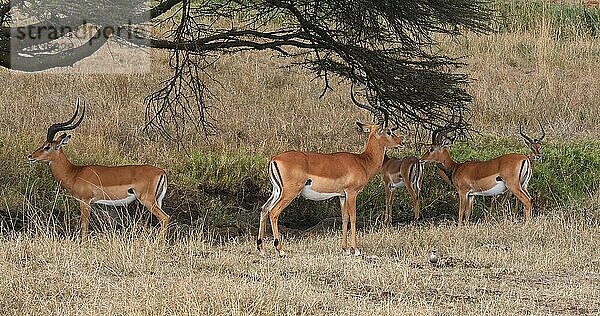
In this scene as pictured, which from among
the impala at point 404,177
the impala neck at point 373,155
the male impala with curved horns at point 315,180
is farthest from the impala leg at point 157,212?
the impala at point 404,177

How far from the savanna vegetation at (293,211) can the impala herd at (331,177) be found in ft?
0.82

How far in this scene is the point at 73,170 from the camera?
9.97 m

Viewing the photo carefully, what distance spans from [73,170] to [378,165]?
10.4 feet

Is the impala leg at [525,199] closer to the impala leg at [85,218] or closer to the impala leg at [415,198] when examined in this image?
the impala leg at [415,198]

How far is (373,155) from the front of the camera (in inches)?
364

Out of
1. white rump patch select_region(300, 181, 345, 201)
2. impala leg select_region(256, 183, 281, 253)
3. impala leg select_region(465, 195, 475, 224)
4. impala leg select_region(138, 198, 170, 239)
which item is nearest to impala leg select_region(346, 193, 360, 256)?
white rump patch select_region(300, 181, 345, 201)

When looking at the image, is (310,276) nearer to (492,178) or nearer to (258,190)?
(492,178)

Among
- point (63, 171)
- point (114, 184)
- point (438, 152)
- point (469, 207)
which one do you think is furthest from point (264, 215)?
point (438, 152)

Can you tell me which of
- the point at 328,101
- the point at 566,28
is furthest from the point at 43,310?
the point at 566,28

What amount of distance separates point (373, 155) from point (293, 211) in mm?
3218

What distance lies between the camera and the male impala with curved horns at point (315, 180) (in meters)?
8.57

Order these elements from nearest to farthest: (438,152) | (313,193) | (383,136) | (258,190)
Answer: (313,193) < (383,136) < (438,152) < (258,190)

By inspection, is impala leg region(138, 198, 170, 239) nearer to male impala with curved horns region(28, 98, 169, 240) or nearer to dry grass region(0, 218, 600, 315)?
male impala with curved horns region(28, 98, 169, 240)

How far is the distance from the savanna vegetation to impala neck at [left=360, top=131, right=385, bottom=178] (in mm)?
744
